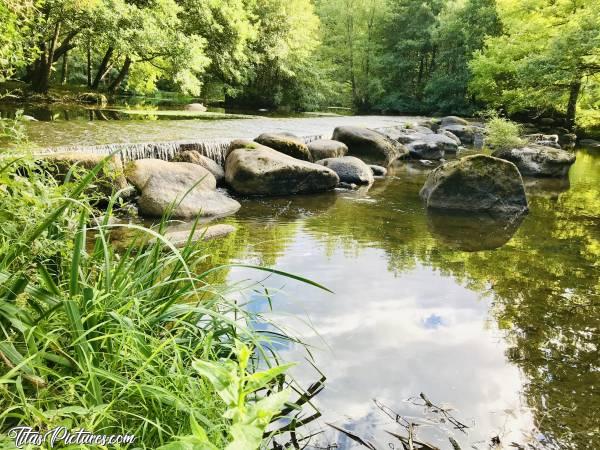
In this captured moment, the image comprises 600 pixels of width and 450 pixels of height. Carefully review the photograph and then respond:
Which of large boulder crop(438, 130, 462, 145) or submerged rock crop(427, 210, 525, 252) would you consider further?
large boulder crop(438, 130, 462, 145)

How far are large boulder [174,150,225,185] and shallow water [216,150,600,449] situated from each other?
6.00 ft

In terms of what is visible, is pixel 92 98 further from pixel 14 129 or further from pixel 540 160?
pixel 14 129

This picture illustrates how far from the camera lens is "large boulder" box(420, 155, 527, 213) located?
7715 millimetres

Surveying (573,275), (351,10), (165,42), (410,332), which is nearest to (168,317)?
(410,332)

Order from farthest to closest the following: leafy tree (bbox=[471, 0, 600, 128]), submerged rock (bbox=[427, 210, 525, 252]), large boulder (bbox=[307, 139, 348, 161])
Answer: leafy tree (bbox=[471, 0, 600, 128]) → large boulder (bbox=[307, 139, 348, 161]) → submerged rock (bbox=[427, 210, 525, 252])

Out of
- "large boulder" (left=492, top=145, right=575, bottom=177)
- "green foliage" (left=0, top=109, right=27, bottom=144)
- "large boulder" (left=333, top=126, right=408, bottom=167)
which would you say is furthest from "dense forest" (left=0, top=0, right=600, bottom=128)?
"large boulder" (left=333, top=126, right=408, bottom=167)

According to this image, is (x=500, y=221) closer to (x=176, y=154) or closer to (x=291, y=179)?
(x=291, y=179)

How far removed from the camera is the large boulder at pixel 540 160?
39.4 feet

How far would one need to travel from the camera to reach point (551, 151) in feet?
40.4

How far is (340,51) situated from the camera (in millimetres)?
34188

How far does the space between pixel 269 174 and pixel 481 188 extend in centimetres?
371

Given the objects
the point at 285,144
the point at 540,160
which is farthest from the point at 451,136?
the point at 285,144

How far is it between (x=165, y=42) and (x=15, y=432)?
1729cm

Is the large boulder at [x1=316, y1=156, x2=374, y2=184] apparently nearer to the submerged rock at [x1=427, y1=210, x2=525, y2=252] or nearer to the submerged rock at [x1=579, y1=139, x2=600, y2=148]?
the submerged rock at [x1=427, y1=210, x2=525, y2=252]
